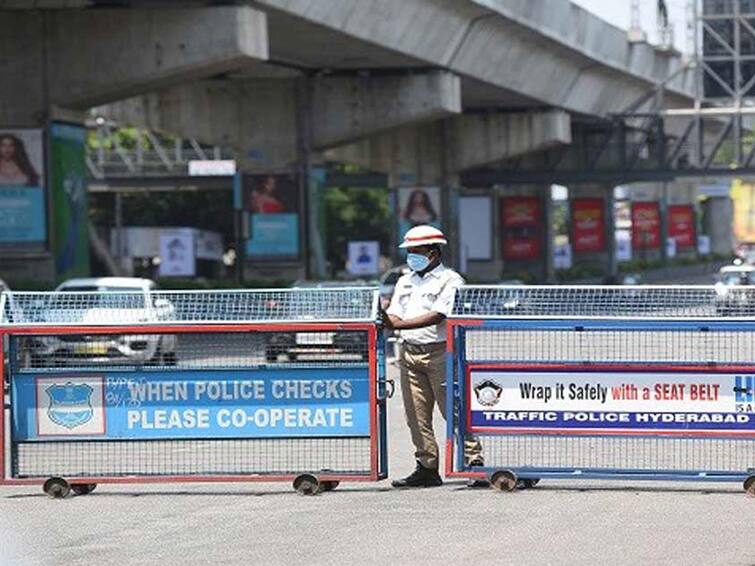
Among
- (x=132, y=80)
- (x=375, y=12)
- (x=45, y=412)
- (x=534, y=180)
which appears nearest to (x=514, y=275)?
(x=534, y=180)

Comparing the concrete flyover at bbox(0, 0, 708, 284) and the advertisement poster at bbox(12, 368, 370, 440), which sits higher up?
the concrete flyover at bbox(0, 0, 708, 284)

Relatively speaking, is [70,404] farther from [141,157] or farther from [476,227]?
[141,157]

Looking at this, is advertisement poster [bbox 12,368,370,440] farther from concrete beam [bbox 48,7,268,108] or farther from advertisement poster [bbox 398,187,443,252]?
advertisement poster [bbox 398,187,443,252]

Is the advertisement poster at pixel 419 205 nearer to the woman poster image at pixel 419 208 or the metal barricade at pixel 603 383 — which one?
the woman poster image at pixel 419 208

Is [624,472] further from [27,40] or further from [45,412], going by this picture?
[27,40]

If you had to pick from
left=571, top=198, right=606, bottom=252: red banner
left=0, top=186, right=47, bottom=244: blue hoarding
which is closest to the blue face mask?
left=0, top=186, right=47, bottom=244: blue hoarding

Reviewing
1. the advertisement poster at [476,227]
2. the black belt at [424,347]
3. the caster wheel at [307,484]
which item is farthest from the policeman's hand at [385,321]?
the advertisement poster at [476,227]

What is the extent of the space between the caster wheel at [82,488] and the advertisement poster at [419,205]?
52.7 m

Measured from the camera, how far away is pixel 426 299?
556 inches

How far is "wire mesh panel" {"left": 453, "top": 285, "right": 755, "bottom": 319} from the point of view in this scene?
45.0ft

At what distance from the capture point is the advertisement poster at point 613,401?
13508mm

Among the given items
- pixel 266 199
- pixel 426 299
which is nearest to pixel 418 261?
pixel 426 299

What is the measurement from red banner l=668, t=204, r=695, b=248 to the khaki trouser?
98.4 meters

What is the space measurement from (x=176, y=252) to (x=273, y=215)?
30742 mm
